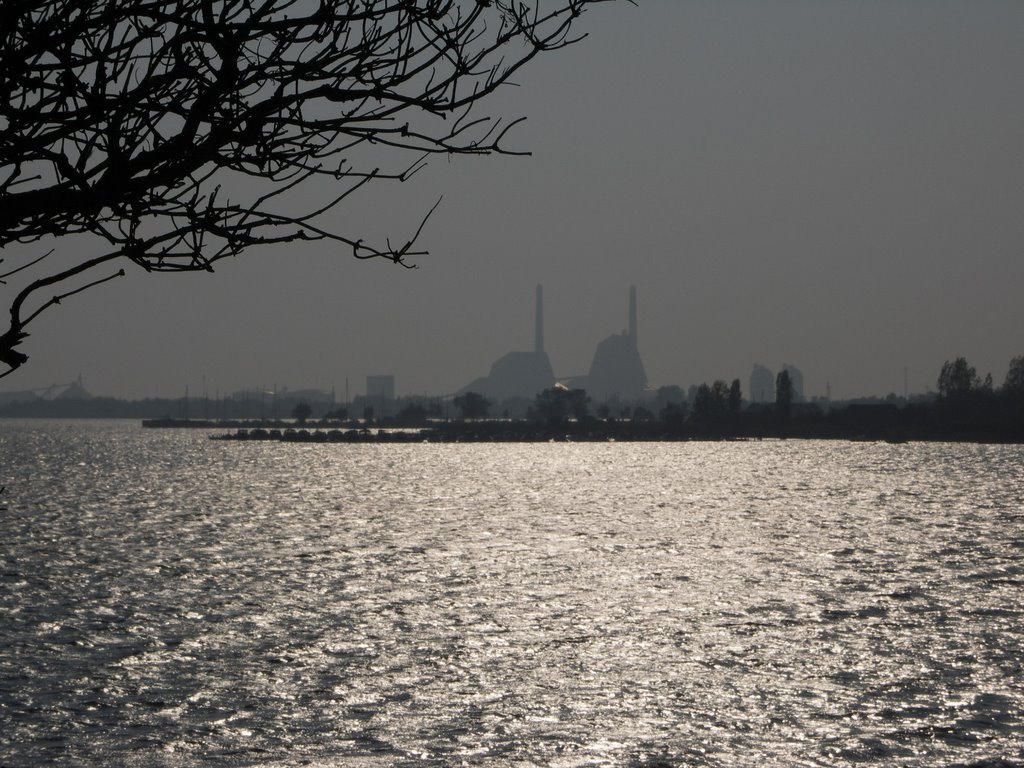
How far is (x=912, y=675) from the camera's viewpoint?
30.4 metres

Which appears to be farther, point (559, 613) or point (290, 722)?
point (559, 613)

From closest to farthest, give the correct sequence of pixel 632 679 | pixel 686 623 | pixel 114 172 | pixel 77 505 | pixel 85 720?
pixel 114 172 → pixel 85 720 → pixel 632 679 → pixel 686 623 → pixel 77 505

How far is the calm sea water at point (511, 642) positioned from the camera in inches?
947

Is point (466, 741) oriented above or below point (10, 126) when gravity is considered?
below

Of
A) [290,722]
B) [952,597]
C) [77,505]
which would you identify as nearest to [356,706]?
[290,722]

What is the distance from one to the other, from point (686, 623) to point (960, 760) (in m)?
16.4

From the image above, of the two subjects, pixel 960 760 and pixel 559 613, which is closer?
pixel 960 760

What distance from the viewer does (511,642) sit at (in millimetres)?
34844

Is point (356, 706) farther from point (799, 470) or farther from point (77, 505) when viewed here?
point (799, 470)

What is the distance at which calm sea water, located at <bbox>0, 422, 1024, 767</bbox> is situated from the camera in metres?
24.0

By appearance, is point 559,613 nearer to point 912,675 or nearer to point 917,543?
point 912,675

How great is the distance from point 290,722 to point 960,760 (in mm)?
12745

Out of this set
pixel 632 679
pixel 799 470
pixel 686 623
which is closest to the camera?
pixel 632 679

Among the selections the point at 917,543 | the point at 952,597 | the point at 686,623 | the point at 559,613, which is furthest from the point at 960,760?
the point at 917,543
